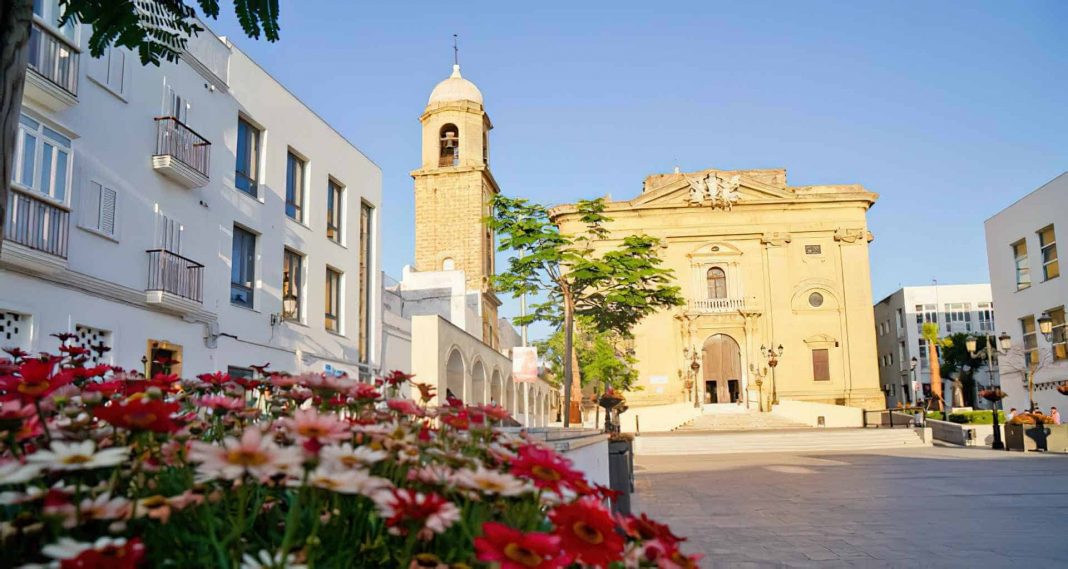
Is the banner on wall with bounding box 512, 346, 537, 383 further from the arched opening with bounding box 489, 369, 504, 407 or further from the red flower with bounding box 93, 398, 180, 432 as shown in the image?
the red flower with bounding box 93, 398, 180, 432

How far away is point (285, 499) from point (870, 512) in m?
9.73

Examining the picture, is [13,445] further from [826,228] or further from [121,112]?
[826,228]

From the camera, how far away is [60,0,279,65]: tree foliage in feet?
11.2

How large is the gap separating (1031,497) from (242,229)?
14.9 m

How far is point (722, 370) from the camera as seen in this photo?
4747cm

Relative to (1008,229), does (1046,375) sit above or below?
below

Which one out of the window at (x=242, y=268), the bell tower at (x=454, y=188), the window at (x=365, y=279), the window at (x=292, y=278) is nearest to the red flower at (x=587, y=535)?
the window at (x=242, y=268)

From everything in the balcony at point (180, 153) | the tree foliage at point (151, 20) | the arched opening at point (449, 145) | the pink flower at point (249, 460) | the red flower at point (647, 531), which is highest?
the arched opening at point (449, 145)

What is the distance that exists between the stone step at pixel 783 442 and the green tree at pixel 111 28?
84.5 feet

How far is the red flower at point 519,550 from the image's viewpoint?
1.37 m

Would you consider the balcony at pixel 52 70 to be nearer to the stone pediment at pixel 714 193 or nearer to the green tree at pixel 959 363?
the stone pediment at pixel 714 193

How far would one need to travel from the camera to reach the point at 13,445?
1876 millimetres

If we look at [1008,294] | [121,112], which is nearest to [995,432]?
[1008,294]

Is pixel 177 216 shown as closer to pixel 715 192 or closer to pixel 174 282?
pixel 174 282
